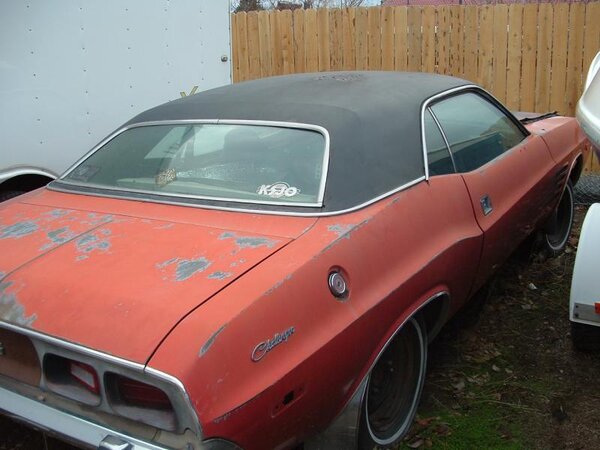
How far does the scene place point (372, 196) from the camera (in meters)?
2.54

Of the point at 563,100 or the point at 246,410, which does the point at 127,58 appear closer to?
the point at 246,410

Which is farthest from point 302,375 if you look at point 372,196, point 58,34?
point 58,34

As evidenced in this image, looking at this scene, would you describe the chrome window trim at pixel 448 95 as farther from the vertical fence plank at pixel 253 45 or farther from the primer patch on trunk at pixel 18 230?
the vertical fence plank at pixel 253 45

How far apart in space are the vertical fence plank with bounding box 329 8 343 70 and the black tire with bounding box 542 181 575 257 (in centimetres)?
399

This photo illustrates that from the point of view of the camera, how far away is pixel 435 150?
3.08m

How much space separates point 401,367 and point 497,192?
1.22m

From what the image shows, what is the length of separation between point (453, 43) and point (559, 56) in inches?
49.8

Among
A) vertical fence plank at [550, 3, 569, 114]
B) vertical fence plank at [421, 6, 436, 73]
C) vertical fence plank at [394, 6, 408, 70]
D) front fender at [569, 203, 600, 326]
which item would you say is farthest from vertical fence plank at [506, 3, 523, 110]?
front fender at [569, 203, 600, 326]

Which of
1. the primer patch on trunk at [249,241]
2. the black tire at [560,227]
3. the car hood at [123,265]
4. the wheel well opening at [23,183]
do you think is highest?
the primer patch on trunk at [249,241]

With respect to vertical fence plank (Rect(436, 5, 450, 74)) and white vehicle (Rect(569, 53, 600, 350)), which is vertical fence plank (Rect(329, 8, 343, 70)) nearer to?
vertical fence plank (Rect(436, 5, 450, 74))

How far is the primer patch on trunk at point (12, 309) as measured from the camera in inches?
78.3

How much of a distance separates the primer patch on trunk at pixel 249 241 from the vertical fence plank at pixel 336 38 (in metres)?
6.24

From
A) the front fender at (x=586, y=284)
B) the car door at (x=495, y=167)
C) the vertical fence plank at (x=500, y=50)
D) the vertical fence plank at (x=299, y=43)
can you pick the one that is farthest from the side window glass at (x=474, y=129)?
the vertical fence plank at (x=299, y=43)

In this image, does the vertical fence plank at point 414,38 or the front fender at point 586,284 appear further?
the vertical fence plank at point 414,38
